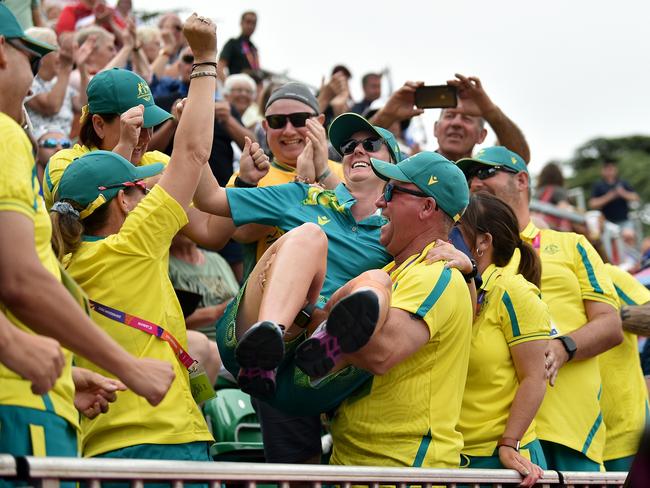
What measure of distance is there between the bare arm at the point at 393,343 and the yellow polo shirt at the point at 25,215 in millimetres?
1278

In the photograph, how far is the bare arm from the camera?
4609 mm

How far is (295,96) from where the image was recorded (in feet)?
22.8

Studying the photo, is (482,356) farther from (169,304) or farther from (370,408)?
(169,304)

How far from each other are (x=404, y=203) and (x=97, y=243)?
4.81 feet

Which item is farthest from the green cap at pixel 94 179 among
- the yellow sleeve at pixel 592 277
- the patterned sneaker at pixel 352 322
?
the yellow sleeve at pixel 592 277

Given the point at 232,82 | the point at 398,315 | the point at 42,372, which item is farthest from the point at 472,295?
the point at 232,82

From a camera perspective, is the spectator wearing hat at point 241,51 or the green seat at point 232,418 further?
the spectator wearing hat at point 241,51

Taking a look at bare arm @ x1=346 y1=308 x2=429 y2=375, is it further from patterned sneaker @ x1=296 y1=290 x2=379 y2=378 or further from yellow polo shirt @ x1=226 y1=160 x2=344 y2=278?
yellow polo shirt @ x1=226 y1=160 x2=344 y2=278

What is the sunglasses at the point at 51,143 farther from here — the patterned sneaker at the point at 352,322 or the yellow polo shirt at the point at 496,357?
the patterned sneaker at the point at 352,322

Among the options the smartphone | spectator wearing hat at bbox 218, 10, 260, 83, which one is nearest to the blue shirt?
the smartphone

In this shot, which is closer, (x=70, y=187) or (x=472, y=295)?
(x=70, y=187)

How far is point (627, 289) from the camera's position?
719cm

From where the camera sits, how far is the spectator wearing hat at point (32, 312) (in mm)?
3365

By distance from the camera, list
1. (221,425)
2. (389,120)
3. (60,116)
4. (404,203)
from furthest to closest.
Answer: (60,116), (389,120), (221,425), (404,203)
